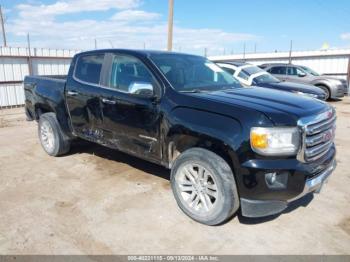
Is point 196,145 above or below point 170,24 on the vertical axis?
below

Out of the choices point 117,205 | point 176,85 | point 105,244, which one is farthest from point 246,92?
point 105,244

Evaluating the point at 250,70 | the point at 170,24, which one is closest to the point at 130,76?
the point at 250,70

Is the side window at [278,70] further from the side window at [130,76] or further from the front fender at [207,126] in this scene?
the front fender at [207,126]

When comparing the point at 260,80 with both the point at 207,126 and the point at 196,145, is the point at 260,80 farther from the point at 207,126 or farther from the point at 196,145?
the point at 207,126

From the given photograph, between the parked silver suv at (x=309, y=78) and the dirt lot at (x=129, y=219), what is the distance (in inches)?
411

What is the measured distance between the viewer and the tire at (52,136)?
5820 mm

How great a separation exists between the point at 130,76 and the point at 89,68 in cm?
106

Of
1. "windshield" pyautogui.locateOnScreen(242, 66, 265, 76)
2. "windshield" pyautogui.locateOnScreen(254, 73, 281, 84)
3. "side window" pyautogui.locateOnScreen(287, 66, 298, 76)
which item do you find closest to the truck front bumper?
"windshield" pyautogui.locateOnScreen(254, 73, 281, 84)

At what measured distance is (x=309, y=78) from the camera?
15.3 m

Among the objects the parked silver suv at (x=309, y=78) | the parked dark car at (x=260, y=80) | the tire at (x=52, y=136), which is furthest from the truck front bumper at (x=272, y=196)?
the parked silver suv at (x=309, y=78)

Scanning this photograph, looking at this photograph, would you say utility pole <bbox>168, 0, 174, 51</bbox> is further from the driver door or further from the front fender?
the front fender

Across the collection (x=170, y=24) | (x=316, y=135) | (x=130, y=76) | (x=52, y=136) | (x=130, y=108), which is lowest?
(x=52, y=136)

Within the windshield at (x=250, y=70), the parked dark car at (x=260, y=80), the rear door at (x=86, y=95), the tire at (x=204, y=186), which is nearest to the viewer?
the tire at (x=204, y=186)

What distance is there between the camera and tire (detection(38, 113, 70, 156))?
582 centimetres
